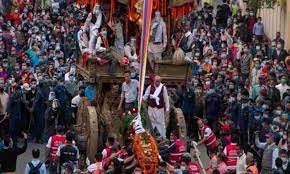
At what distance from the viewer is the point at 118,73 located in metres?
25.0

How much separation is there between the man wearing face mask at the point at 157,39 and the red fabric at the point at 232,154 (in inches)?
125

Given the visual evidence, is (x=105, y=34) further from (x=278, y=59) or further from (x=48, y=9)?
(x=48, y=9)

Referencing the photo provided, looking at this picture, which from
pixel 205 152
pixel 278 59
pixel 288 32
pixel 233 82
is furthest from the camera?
pixel 288 32

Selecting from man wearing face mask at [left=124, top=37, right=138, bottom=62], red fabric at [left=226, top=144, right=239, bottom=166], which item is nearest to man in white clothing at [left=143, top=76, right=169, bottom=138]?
man wearing face mask at [left=124, top=37, right=138, bottom=62]

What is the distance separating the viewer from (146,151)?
21.8m

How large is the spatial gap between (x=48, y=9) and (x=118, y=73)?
A: 17.6m

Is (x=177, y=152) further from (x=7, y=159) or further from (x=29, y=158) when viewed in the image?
(x=29, y=158)

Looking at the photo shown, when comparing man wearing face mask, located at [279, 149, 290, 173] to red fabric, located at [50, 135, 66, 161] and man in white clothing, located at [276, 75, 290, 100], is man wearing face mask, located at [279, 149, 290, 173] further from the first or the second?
man in white clothing, located at [276, 75, 290, 100]

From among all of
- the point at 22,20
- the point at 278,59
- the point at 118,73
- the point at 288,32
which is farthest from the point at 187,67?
the point at 22,20

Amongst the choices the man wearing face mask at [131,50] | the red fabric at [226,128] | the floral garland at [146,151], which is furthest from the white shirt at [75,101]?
the floral garland at [146,151]

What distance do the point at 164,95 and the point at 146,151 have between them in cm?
272

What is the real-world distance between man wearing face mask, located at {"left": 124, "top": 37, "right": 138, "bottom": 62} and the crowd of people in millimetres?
25

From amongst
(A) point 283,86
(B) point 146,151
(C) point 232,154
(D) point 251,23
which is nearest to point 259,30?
(D) point 251,23

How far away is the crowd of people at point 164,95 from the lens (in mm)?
22562
